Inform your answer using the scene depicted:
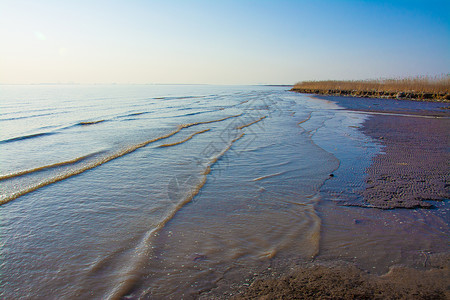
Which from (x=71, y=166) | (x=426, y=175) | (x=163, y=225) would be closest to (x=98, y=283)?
(x=163, y=225)

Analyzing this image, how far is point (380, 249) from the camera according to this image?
10.7ft

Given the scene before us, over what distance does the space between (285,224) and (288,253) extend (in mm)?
786

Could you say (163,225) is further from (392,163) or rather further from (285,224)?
(392,163)

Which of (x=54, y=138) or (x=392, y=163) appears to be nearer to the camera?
(x=392, y=163)

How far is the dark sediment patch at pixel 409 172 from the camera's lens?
4777mm

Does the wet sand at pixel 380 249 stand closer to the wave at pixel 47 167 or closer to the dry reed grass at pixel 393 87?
the wave at pixel 47 167

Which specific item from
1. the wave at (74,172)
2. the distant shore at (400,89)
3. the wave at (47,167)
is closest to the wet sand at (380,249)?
the wave at (74,172)

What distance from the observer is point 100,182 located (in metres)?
5.93

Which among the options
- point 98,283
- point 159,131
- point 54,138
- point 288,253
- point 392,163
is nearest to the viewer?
point 98,283

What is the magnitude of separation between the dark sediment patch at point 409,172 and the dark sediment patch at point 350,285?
1965 mm

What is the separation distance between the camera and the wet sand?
2525mm

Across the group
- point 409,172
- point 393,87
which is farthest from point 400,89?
point 409,172

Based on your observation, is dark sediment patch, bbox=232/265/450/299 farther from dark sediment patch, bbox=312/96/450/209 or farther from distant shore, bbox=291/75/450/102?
distant shore, bbox=291/75/450/102

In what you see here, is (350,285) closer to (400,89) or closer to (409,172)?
(409,172)
